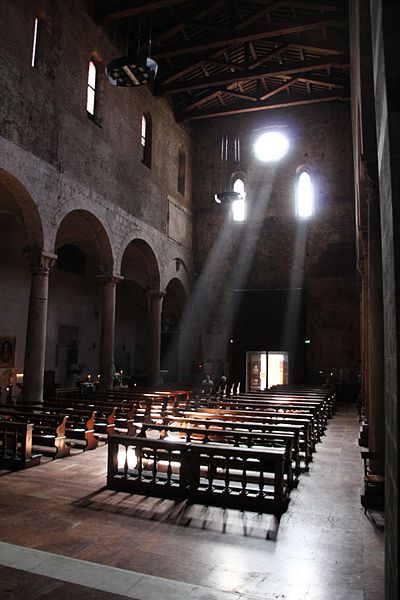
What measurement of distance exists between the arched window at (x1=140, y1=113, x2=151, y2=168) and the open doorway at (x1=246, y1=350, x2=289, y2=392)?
10359 millimetres

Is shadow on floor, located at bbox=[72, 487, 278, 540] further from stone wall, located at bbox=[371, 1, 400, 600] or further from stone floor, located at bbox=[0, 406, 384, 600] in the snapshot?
stone wall, located at bbox=[371, 1, 400, 600]

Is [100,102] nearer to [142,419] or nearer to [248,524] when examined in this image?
[142,419]

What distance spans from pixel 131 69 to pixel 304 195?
46.4 ft

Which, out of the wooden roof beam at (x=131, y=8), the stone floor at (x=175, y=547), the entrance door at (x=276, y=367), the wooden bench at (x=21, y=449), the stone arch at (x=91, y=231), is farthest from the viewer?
the entrance door at (x=276, y=367)

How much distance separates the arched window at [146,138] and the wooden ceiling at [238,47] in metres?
1.43

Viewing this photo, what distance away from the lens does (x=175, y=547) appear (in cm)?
432

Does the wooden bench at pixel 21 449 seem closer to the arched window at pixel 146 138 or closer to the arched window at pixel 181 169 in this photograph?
the arched window at pixel 146 138

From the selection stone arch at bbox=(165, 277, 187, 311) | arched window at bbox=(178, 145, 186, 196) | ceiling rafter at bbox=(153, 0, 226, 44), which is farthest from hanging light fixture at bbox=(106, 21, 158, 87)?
stone arch at bbox=(165, 277, 187, 311)

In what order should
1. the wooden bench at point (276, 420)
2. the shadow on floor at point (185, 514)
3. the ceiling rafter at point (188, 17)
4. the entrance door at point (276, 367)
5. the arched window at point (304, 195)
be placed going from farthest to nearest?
the arched window at point (304, 195) < the entrance door at point (276, 367) < the ceiling rafter at point (188, 17) < the wooden bench at point (276, 420) < the shadow on floor at point (185, 514)

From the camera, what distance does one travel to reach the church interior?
3947mm

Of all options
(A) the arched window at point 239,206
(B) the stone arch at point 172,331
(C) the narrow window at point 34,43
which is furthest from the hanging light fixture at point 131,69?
(A) the arched window at point 239,206

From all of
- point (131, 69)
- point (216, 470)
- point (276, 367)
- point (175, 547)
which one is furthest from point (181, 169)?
point (175, 547)

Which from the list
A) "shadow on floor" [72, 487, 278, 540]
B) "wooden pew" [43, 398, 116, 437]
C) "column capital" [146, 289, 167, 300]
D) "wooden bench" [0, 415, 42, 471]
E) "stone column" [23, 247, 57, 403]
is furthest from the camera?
"column capital" [146, 289, 167, 300]

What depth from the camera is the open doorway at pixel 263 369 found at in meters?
22.8
